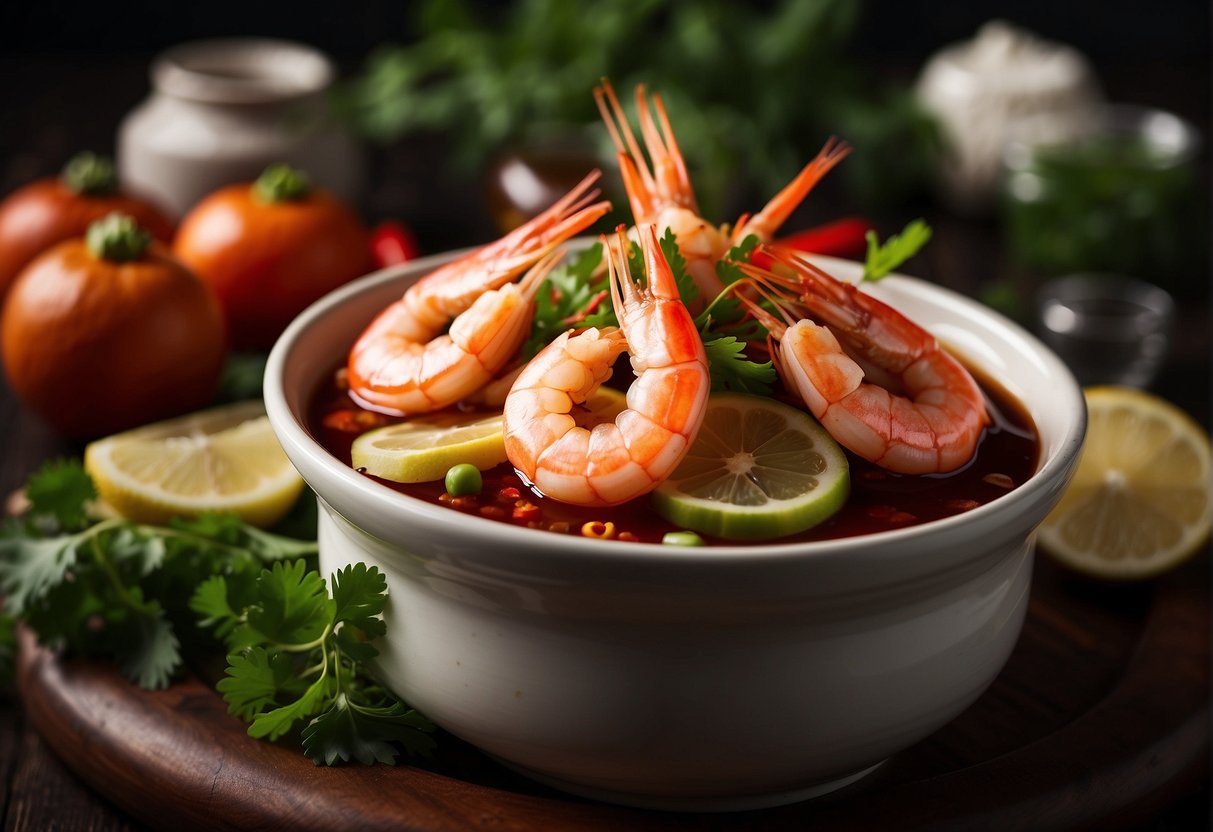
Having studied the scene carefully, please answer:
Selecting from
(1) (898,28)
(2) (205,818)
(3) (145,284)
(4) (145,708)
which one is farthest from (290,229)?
(1) (898,28)

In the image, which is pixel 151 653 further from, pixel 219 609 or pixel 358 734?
pixel 358 734

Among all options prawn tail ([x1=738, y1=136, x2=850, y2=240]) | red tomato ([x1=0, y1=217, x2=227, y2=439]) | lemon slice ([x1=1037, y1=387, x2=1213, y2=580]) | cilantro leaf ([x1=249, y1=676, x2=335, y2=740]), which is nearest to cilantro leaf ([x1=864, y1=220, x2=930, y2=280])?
prawn tail ([x1=738, y1=136, x2=850, y2=240])

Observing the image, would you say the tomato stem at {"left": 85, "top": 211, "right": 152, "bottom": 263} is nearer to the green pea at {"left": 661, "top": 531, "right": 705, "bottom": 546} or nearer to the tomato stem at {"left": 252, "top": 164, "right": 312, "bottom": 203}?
the tomato stem at {"left": 252, "top": 164, "right": 312, "bottom": 203}

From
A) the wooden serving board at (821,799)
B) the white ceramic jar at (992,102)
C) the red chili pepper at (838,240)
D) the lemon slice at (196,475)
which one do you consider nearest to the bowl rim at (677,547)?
the wooden serving board at (821,799)

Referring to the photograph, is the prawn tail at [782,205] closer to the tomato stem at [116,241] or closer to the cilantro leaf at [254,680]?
the cilantro leaf at [254,680]

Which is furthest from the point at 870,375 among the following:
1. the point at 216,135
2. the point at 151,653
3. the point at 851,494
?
the point at 216,135

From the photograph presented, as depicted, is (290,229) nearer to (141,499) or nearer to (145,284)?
(145,284)
